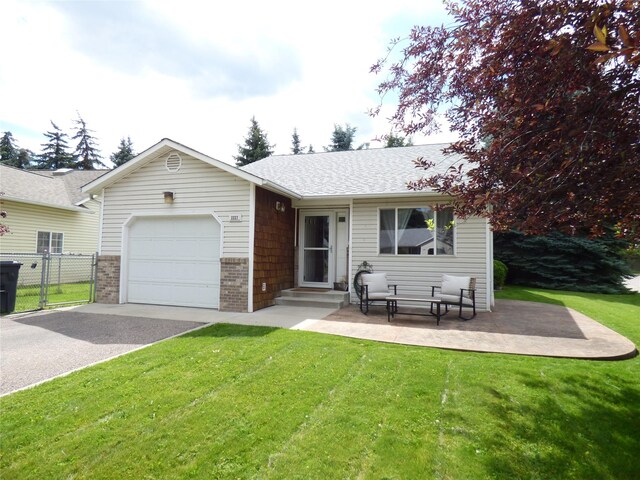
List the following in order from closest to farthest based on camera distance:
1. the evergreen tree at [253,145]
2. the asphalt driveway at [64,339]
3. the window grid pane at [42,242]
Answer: the asphalt driveway at [64,339] < the window grid pane at [42,242] < the evergreen tree at [253,145]

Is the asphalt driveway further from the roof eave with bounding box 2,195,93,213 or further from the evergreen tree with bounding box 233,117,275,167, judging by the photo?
the evergreen tree with bounding box 233,117,275,167

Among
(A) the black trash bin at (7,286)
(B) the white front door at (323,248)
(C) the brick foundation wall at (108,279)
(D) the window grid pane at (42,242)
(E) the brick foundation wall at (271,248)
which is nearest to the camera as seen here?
(A) the black trash bin at (7,286)

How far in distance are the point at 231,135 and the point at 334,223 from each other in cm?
2368

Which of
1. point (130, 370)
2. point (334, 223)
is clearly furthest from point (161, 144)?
point (130, 370)

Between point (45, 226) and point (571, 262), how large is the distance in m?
22.7

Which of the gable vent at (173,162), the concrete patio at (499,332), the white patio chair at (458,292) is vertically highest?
the gable vent at (173,162)

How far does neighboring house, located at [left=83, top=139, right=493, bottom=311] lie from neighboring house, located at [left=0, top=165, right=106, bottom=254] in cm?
430

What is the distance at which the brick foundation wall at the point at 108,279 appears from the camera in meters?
9.18

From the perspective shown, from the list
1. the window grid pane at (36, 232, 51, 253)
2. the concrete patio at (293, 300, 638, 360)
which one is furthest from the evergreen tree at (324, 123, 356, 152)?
the concrete patio at (293, 300, 638, 360)

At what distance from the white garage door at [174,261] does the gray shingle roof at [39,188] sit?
5.26 m

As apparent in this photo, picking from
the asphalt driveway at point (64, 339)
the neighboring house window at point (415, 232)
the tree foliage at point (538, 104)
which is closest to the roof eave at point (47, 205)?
the asphalt driveway at point (64, 339)

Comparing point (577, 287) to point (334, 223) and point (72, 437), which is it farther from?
point (72, 437)

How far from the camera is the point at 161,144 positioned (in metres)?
8.55

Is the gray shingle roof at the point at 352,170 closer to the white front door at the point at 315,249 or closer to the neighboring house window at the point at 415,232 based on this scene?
the neighboring house window at the point at 415,232
